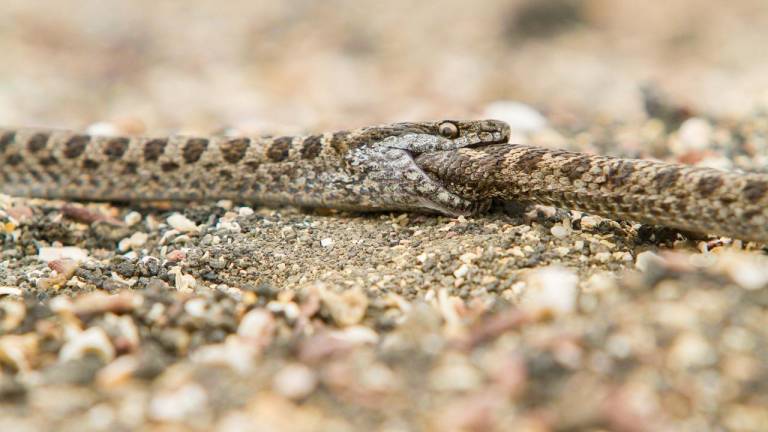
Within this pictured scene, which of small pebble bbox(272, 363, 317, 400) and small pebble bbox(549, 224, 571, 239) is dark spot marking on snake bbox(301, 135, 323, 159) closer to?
small pebble bbox(549, 224, 571, 239)

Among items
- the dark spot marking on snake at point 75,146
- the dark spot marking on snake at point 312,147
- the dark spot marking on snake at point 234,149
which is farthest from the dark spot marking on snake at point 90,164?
the dark spot marking on snake at point 312,147

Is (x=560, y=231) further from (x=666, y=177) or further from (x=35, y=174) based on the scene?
(x=35, y=174)

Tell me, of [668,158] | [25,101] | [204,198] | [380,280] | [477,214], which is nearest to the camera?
[380,280]

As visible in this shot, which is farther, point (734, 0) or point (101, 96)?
point (734, 0)

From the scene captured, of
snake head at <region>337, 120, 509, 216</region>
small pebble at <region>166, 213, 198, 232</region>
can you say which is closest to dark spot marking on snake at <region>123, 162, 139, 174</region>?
small pebble at <region>166, 213, 198, 232</region>

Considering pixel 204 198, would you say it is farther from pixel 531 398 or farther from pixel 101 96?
pixel 101 96

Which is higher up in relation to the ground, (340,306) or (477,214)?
(477,214)

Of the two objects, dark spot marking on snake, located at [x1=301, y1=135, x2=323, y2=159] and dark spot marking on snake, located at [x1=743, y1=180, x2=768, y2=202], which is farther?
dark spot marking on snake, located at [x1=301, y1=135, x2=323, y2=159]

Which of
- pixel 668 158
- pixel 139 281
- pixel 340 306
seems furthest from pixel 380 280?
pixel 668 158
